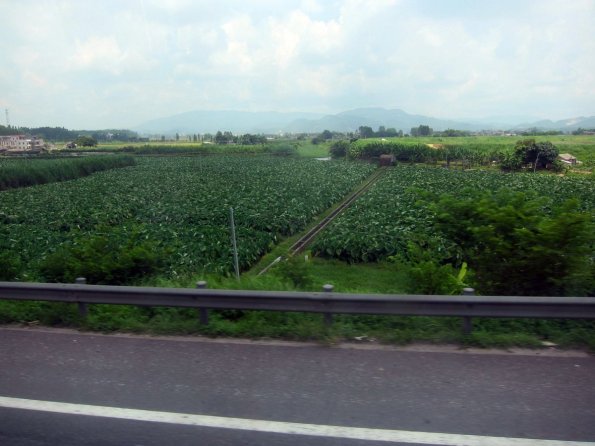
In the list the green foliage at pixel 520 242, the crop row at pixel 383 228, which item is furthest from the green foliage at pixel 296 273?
the crop row at pixel 383 228

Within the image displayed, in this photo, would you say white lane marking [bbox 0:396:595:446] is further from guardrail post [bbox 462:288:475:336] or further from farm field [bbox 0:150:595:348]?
guardrail post [bbox 462:288:475:336]

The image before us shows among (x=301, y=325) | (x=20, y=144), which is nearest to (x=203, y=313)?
(x=301, y=325)

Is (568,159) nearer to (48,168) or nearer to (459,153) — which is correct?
(459,153)

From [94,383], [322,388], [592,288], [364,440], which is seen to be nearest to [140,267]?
[94,383]

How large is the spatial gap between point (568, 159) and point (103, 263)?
46.8 m

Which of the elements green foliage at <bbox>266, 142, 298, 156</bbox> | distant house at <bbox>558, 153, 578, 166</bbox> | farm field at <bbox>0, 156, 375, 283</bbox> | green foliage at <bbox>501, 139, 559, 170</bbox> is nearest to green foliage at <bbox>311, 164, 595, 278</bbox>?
farm field at <bbox>0, 156, 375, 283</bbox>

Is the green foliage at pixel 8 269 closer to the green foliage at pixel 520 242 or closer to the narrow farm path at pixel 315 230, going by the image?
the narrow farm path at pixel 315 230

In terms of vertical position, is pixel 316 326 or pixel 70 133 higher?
pixel 70 133

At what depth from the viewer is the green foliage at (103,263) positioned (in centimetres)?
769

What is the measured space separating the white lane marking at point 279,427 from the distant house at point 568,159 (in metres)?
46.9

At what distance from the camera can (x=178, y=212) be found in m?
23.3

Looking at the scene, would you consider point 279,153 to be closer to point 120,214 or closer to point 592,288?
point 120,214

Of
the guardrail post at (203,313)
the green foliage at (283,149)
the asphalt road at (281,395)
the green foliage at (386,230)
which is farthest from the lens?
the green foliage at (283,149)

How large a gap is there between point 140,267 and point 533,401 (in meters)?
6.06
